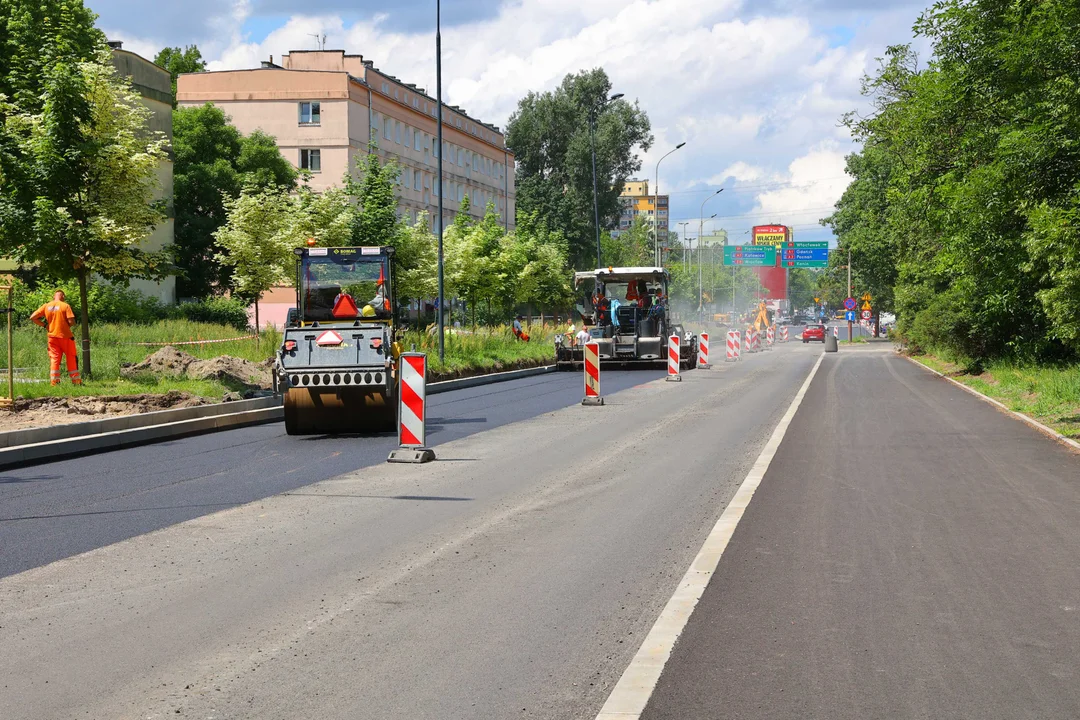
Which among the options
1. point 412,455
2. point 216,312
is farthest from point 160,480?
point 216,312

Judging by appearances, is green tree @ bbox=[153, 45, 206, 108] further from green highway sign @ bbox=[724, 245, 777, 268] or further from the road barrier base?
the road barrier base

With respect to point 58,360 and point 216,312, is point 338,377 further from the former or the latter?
point 216,312

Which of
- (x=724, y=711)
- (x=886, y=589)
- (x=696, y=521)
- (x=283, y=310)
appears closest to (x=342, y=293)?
(x=696, y=521)

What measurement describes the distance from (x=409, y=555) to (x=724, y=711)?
141 inches

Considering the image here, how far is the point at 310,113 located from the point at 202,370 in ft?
163

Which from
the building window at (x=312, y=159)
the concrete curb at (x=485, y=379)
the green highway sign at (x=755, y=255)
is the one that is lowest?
the concrete curb at (x=485, y=379)

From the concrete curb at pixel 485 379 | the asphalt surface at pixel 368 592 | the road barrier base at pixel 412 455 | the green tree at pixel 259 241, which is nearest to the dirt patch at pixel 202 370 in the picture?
the concrete curb at pixel 485 379

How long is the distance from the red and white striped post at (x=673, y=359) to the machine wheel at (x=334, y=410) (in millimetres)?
13932

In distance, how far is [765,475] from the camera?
11.5 metres

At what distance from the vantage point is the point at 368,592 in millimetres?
6637

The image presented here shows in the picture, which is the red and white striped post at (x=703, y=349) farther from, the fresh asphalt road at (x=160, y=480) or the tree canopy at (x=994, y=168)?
the fresh asphalt road at (x=160, y=480)

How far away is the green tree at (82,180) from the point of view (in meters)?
19.2

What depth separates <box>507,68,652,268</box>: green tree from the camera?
84750mm

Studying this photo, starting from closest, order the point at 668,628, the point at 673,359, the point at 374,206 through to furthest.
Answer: the point at 668,628, the point at 673,359, the point at 374,206
